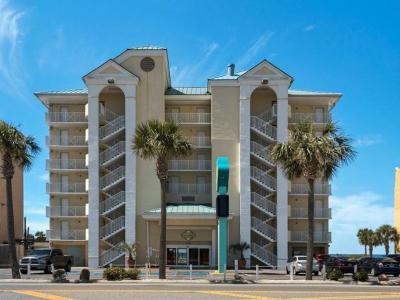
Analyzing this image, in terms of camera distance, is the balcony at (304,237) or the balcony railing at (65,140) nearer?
the balcony at (304,237)

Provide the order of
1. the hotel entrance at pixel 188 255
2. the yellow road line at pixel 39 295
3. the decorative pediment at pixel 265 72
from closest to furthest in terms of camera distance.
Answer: the yellow road line at pixel 39 295, the hotel entrance at pixel 188 255, the decorative pediment at pixel 265 72

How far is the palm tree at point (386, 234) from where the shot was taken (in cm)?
10306

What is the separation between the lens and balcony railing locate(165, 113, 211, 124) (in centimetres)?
6338

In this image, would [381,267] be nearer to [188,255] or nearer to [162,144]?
[162,144]

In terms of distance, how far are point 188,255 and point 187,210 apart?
499 cm

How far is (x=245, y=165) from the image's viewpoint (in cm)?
6044

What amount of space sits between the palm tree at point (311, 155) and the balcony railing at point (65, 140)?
101 ft

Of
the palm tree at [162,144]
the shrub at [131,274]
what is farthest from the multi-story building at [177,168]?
the shrub at [131,274]

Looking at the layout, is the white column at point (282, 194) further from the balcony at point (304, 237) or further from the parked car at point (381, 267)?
the parked car at point (381, 267)

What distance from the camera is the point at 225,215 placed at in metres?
43.0

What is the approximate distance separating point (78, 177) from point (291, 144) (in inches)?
1276

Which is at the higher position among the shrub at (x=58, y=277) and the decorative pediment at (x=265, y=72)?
the decorative pediment at (x=265, y=72)

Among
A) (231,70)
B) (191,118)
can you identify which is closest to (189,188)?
(191,118)

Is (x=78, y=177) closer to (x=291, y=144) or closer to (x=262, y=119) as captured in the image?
(x=262, y=119)
